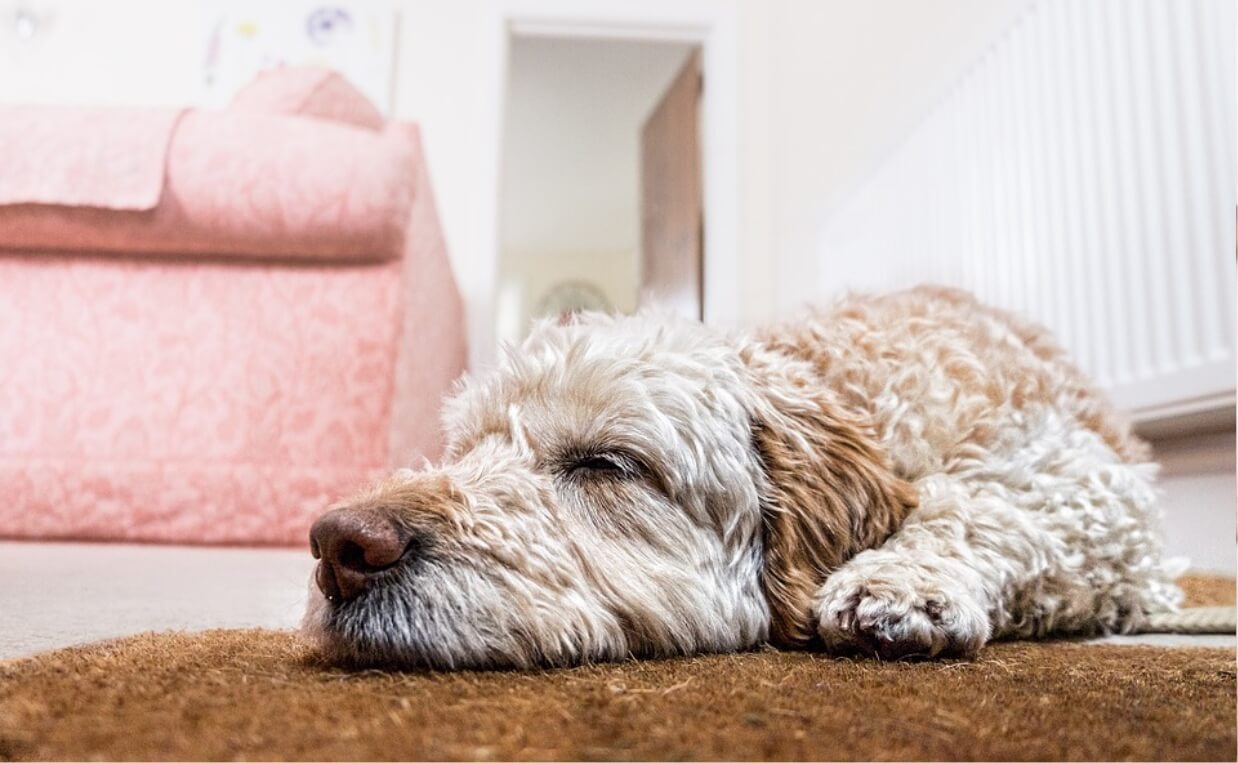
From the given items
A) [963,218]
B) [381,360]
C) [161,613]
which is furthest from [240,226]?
[963,218]

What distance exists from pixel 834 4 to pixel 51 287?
14.2ft

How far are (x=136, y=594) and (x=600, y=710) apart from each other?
105 centimetres

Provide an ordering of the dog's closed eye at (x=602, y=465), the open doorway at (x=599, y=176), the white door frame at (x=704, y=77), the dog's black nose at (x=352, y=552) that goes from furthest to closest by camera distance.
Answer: the open doorway at (x=599, y=176)
the white door frame at (x=704, y=77)
the dog's closed eye at (x=602, y=465)
the dog's black nose at (x=352, y=552)

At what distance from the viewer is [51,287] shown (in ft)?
7.47

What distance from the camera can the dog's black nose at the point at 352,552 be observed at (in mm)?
857

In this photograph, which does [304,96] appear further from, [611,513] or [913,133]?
[913,133]

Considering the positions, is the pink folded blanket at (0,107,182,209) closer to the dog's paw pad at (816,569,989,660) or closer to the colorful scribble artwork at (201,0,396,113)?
the dog's paw pad at (816,569,989,660)

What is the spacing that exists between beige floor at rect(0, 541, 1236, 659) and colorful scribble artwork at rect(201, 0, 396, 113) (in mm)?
3444

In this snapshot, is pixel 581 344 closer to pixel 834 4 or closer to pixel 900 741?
pixel 900 741

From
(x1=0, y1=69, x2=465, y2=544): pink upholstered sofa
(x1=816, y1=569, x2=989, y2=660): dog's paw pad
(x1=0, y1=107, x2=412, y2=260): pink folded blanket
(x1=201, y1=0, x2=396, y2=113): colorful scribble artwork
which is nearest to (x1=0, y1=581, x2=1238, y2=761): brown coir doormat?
(x1=816, y1=569, x2=989, y2=660): dog's paw pad

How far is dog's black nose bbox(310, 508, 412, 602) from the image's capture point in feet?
2.81

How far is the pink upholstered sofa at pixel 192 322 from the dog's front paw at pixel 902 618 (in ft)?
4.84

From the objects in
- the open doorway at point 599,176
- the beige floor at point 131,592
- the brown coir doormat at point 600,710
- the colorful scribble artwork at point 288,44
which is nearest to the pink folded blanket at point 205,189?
the beige floor at point 131,592

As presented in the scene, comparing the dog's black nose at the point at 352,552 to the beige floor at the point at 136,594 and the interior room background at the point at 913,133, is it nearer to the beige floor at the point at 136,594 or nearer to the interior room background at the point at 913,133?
the beige floor at the point at 136,594
